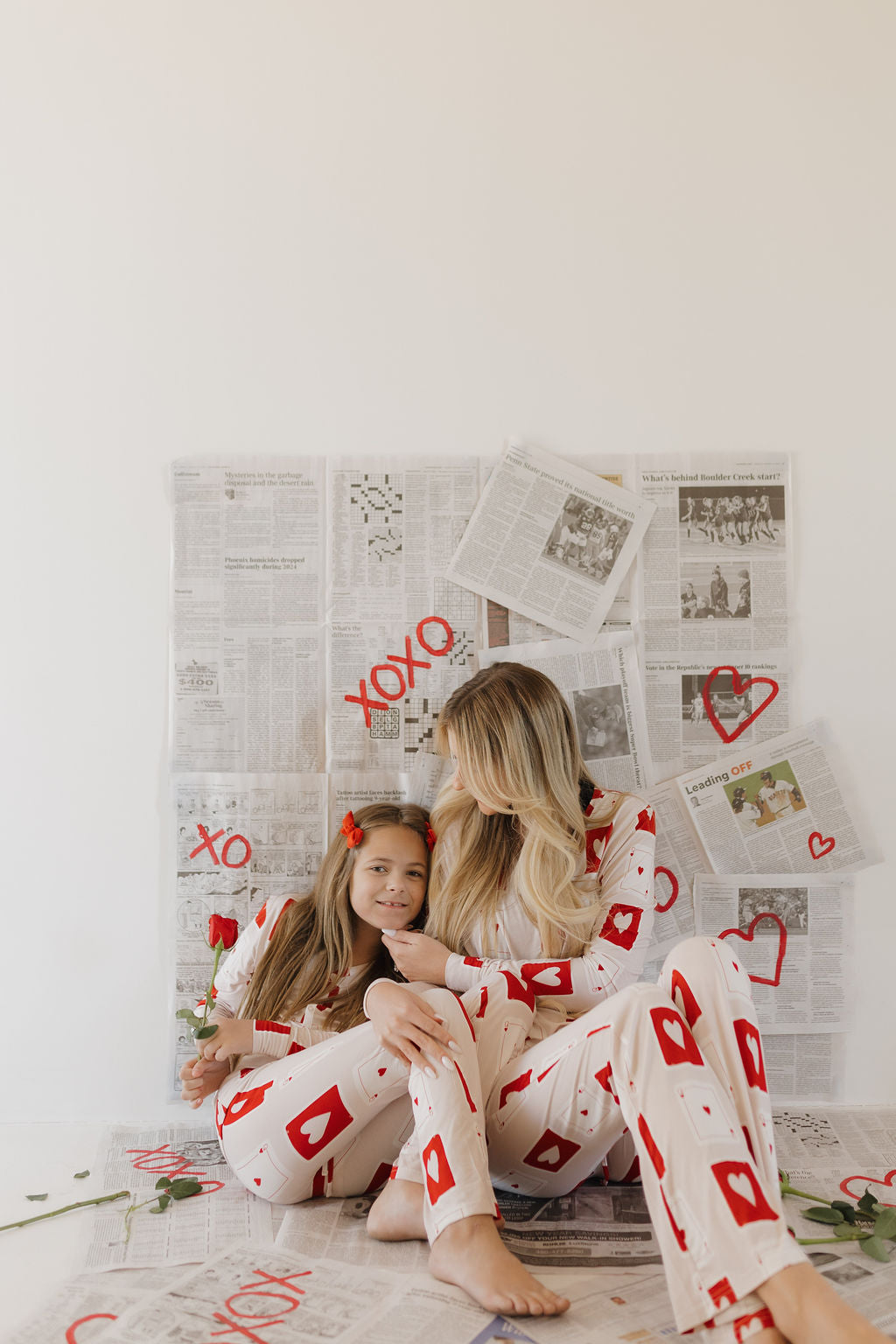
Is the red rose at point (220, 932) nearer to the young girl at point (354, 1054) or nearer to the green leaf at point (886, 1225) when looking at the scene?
the young girl at point (354, 1054)

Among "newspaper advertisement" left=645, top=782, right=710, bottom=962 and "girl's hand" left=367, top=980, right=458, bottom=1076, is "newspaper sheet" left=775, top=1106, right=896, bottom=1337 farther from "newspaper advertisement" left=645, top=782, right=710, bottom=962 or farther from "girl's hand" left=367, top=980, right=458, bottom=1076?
"girl's hand" left=367, top=980, right=458, bottom=1076

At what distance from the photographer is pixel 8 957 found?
173cm

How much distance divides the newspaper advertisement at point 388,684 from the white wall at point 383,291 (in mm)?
319

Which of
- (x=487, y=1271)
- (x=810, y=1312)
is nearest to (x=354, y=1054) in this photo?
(x=487, y=1271)

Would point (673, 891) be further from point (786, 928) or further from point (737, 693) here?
point (737, 693)

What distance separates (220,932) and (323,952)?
174 millimetres

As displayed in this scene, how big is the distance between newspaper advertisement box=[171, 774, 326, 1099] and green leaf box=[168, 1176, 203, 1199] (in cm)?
39

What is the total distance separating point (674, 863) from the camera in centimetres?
173

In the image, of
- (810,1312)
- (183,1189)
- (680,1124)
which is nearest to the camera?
(810,1312)

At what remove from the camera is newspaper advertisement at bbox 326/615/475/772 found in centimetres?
173

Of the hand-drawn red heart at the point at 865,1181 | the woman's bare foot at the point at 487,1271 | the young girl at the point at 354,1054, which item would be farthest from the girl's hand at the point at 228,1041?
the hand-drawn red heart at the point at 865,1181

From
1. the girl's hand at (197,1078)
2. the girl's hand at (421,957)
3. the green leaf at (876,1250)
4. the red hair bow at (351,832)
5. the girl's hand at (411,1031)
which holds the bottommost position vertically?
the green leaf at (876,1250)

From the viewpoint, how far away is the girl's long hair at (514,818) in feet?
4.93

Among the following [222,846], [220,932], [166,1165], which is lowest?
[166,1165]
